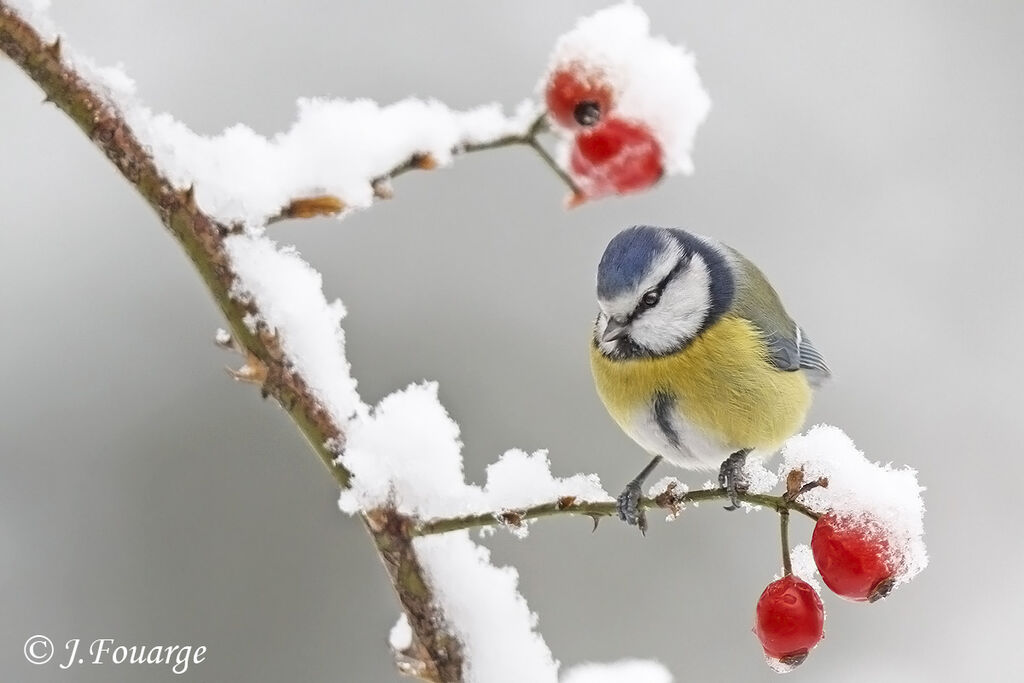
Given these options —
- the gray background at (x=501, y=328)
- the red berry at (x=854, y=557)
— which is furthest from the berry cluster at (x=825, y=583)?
the gray background at (x=501, y=328)

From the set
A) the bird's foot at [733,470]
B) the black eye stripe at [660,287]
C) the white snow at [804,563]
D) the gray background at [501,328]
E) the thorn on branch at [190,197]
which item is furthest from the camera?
the gray background at [501,328]

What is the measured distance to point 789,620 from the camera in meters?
0.82

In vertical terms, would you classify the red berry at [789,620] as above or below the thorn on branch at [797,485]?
below

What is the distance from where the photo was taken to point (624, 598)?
9.10 ft

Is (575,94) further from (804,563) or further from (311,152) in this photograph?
(804,563)

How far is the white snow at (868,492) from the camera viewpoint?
78 centimetres

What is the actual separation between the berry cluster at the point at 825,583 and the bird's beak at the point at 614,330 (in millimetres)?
424

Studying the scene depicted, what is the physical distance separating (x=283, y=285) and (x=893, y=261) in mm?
3081

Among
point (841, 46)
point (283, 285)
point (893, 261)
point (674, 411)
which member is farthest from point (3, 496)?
point (841, 46)

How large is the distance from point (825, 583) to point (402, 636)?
34cm

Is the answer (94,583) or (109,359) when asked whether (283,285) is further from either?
(109,359)

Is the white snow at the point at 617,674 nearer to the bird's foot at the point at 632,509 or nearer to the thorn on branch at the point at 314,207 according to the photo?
the bird's foot at the point at 632,509

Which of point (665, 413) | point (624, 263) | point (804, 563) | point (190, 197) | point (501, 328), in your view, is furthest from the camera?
point (501, 328)

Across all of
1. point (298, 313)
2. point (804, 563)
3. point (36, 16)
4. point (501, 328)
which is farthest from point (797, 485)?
point (501, 328)
